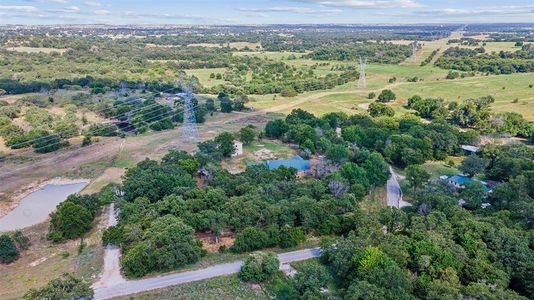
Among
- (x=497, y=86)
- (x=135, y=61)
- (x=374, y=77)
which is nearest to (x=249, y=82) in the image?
(x=374, y=77)

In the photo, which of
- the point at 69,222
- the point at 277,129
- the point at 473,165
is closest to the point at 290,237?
the point at 69,222

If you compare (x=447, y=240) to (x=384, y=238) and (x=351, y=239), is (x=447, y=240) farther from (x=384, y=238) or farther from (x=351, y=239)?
(x=351, y=239)

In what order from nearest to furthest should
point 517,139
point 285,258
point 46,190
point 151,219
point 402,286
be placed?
point 402,286 < point 285,258 < point 151,219 < point 46,190 < point 517,139

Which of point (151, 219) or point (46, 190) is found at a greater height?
point (151, 219)

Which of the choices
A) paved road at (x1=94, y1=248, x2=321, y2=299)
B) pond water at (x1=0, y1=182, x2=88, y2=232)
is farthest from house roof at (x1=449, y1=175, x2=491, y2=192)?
pond water at (x1=0, y1=182, x2=88, y2=232)

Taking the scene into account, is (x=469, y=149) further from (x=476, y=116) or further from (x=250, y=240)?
(x=250, y=240)

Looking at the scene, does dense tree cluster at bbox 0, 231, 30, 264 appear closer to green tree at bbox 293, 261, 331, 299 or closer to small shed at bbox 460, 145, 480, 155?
green tree at bbox 293, 261, 331, 299

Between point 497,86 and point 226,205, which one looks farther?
point 497,86

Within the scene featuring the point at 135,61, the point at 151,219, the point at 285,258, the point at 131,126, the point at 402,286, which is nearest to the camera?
the point at 402,286
